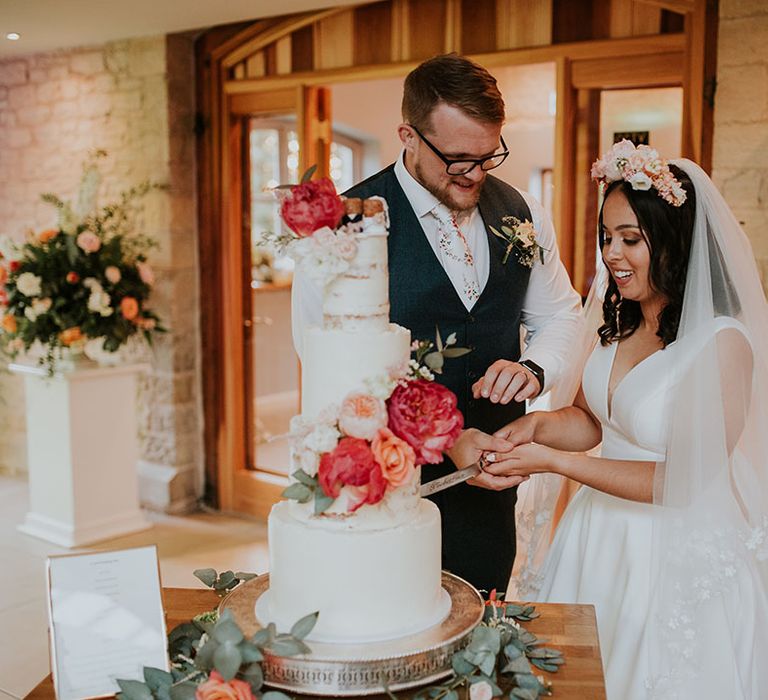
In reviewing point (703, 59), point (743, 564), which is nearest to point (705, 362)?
point (743, 564)

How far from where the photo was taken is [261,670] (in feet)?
4.59

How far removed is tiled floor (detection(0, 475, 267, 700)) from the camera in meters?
3.50

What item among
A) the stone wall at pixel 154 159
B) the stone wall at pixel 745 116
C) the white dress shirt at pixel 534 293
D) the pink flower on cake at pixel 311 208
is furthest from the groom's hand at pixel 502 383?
the stone wall at pixel 154 159

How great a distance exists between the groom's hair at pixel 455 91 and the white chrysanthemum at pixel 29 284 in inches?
116

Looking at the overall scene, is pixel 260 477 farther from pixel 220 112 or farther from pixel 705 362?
pixel 705 362

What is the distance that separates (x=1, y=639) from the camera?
366 cm

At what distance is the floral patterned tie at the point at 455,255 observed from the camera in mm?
2395

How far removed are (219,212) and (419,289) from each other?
3046mm

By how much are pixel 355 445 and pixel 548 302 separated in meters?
1.34

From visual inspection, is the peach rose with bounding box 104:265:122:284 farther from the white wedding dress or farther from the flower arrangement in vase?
the white wedding dress

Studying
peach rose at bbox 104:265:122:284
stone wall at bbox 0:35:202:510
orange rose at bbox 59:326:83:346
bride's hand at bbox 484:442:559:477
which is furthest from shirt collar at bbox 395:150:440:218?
stone wall at bbox 0:35:202:510

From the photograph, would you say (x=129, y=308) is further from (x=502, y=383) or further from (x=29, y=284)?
(x=502, y=383)

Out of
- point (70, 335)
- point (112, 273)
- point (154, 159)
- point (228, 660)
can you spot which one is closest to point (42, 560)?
point (70, 335)

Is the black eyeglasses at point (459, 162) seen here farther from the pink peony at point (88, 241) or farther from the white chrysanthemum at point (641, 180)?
the pink peony at point (88, 241)
